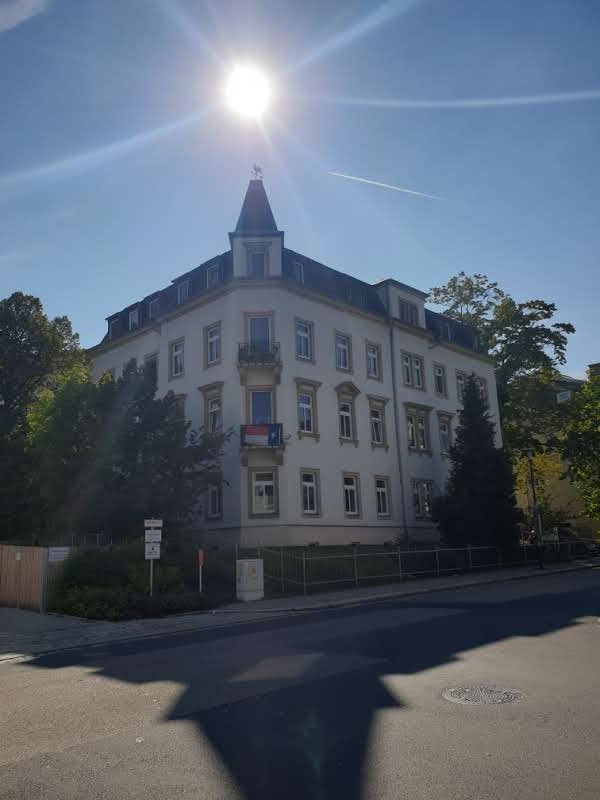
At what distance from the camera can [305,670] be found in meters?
8.84

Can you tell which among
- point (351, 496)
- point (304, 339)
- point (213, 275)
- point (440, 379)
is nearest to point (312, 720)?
point (351, 496)

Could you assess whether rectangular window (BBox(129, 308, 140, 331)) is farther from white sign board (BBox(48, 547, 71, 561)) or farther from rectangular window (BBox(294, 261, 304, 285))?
white sign board (BBox(48, 547, 71, 561))

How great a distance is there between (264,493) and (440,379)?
17.0 meters

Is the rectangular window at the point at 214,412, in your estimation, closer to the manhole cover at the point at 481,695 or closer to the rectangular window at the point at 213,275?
the rectangular window at the point at 213,275

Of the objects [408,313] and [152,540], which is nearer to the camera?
[152,540]

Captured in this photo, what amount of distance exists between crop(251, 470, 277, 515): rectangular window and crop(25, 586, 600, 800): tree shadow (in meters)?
12.2

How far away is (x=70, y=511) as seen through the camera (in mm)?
24141

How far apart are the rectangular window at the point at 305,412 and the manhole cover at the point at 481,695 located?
2355cm

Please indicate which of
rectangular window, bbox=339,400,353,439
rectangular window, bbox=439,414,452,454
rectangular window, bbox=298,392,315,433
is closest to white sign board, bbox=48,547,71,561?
rectangular window, bbox=298,392,315,433

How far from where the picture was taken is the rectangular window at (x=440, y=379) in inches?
1606

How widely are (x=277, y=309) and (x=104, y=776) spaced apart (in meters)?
27.2

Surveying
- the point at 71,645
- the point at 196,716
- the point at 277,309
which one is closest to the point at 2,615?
the point at 71,645

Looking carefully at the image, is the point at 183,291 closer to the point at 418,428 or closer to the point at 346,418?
the point at 346,418

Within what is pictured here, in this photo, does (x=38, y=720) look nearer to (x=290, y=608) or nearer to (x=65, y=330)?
(x=290, y=608)
